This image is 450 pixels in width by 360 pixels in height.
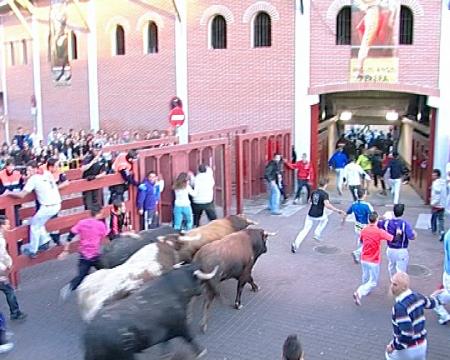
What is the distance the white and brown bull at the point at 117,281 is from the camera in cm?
Result: 757

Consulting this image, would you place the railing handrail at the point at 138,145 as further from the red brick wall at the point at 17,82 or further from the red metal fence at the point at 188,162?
the red brick wall at the point at 17,82

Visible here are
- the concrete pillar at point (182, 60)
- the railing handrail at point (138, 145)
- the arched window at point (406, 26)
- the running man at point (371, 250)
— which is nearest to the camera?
the running man at point (371, 250)

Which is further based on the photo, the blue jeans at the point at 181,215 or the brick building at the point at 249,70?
the brick building at the point at 249,70

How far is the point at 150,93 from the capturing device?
72.4 ft

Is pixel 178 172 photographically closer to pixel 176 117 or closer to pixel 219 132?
pixel 219 132

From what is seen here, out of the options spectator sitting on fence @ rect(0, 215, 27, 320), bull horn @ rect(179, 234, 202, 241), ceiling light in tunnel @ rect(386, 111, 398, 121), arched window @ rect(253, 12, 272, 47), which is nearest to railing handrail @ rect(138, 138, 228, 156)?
bull horn @ rect(179, 234, 202, 241)

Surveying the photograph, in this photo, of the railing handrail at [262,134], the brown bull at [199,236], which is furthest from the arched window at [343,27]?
the brown bull at [199,236]

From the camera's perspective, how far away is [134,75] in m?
22.5

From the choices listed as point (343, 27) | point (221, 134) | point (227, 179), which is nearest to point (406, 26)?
point (343, 27)

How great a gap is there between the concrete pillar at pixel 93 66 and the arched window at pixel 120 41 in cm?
103

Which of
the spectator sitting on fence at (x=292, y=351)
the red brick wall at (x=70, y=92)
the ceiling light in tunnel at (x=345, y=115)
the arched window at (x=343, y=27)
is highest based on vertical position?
the arched window at (x=343, y=27)

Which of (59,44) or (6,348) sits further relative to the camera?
(59,44)

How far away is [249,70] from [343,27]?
11.0ft

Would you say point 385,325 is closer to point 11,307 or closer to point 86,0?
point 11,307
